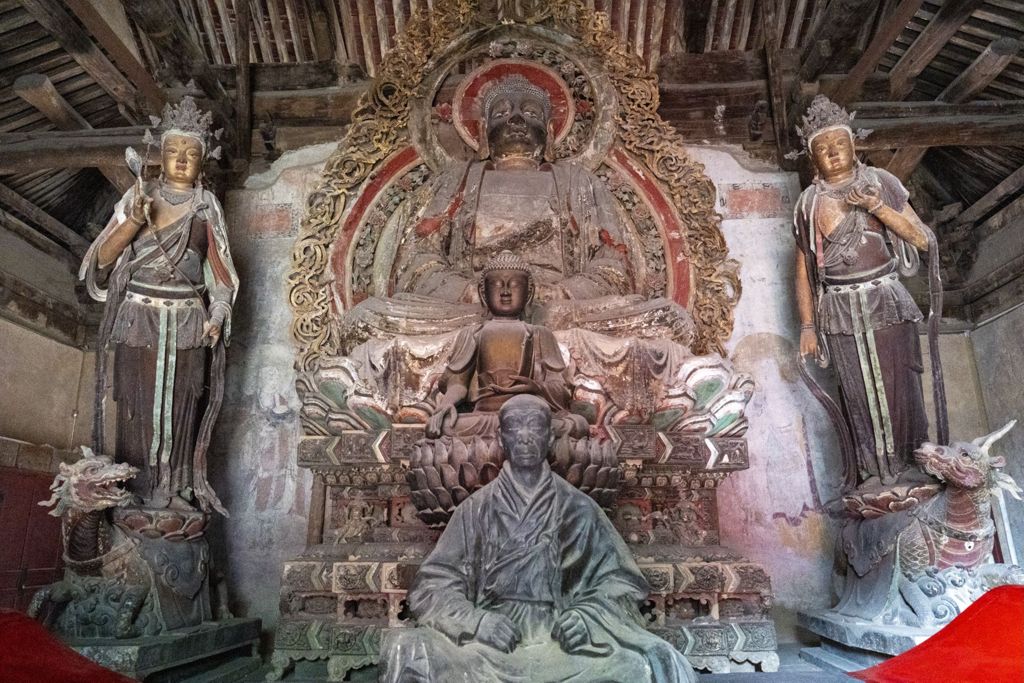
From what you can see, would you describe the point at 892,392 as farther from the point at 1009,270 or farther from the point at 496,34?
the point at 496,34

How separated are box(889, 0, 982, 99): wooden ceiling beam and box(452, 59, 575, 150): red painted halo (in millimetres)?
2575

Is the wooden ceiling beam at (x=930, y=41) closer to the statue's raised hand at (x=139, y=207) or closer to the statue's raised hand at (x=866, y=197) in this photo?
the statue's raised hand at (x=866, y=197)

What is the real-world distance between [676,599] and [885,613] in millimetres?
1051

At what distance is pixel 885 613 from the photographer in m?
3.57

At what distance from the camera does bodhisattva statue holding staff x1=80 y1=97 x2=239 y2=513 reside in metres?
4.00

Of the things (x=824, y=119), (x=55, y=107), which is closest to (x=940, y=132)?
(x=824, y=119)

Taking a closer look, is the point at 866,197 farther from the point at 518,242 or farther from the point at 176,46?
the point at 176,46

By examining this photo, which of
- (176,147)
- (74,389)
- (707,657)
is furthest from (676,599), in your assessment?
(74,389)

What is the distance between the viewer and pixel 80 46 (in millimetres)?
4855

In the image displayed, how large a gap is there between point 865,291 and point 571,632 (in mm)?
2940

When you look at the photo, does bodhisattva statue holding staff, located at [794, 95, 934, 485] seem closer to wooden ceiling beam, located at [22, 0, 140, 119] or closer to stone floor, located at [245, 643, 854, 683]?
stone floor, located at [245, 643, 854, 683]

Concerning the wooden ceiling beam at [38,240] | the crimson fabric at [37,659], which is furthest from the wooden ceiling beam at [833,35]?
the wooden ceiling beam at [38,240]

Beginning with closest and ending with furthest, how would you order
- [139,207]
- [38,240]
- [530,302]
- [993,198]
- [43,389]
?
[139,207] < [530,302] < [993,198] < [43,389] < [38,240]

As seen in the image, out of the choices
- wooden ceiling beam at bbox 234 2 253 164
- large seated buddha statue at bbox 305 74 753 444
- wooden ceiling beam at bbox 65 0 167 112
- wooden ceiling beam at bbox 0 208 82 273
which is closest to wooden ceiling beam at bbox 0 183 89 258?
wooden ceiling beam at bbox 0 208 82 273
